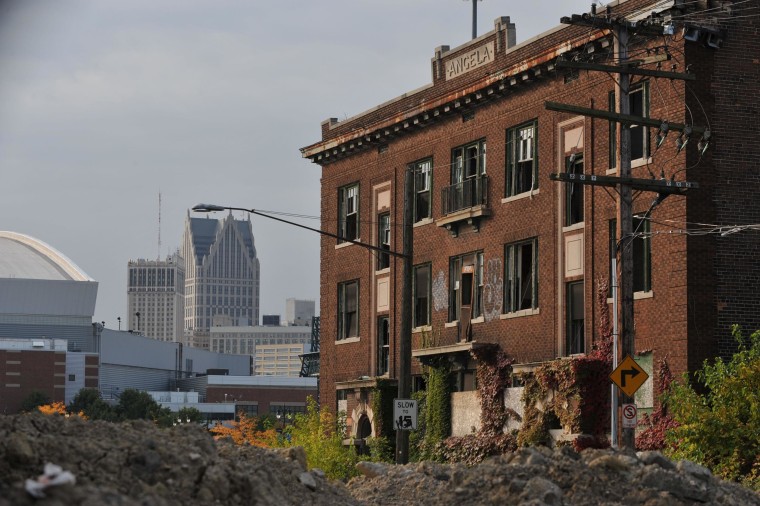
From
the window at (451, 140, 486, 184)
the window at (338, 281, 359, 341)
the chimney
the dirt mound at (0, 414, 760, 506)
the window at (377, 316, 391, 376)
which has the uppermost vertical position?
the chimney

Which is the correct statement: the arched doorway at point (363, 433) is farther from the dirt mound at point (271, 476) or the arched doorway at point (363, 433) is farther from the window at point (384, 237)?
the dirt mound at point (271, 476)

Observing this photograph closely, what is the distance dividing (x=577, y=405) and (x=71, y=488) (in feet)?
96.0

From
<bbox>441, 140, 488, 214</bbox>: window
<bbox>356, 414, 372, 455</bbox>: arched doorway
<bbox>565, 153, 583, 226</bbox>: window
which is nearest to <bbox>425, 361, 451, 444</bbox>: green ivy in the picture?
<bbox>356, 414, 372, 455</bbox>: arched doorway

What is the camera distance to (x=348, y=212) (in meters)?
60.2

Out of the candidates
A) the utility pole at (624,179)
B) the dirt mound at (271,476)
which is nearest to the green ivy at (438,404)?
the utility pole at (624,179)

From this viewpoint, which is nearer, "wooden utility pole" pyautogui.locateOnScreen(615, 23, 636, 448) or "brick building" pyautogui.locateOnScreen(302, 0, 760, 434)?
"wooden utility pole" pyautogui.locateOnScreen(615, 23, 636, 448)

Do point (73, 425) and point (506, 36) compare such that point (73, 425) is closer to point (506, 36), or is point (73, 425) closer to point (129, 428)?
point (129, 428)

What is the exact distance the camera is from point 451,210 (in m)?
52.1

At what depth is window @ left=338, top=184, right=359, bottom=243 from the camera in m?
59.5

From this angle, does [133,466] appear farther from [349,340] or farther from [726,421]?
[349,340]

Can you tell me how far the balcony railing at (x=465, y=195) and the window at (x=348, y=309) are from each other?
850 cm

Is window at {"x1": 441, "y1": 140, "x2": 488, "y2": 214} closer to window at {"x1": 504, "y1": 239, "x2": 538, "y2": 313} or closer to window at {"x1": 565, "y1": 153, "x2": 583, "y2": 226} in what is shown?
window at {"x1": 504, "y1": 239, "x2": 538, "y2": 313}

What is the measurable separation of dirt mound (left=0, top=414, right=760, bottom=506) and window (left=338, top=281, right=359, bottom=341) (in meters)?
34.4

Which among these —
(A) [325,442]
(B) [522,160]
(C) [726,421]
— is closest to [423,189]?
(B) [522,160]
